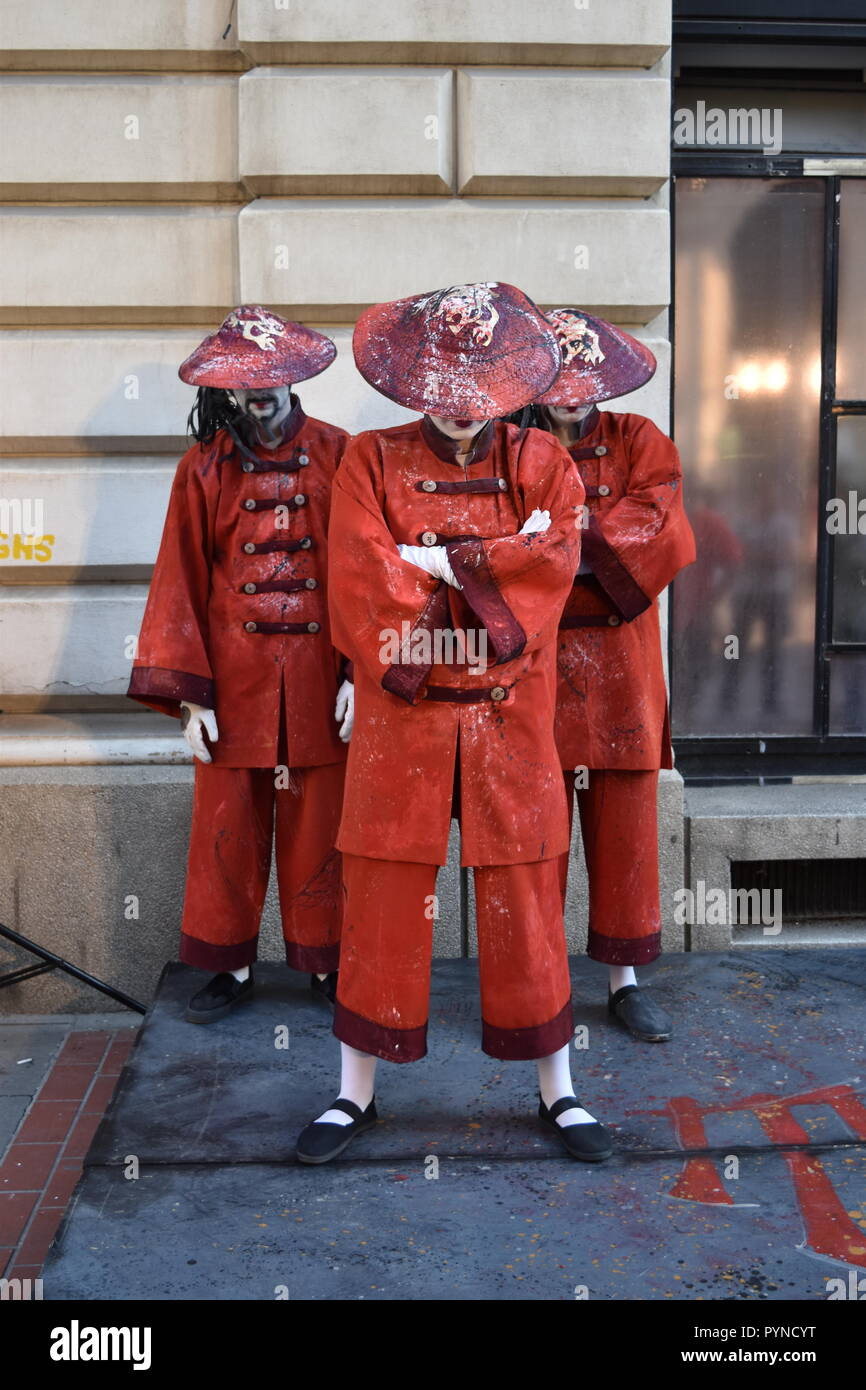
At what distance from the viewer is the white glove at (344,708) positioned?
14.2 ft

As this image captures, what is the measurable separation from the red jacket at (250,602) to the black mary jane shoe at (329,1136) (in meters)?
1.17

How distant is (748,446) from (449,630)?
9.11 feet

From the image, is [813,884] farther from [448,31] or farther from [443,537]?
[448,31]

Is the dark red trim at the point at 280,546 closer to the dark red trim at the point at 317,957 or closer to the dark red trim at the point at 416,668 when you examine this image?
the dark red trim at the point at 416,668

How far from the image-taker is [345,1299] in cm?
300

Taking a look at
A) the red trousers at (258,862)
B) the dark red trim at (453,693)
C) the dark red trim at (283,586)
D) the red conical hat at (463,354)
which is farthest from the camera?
the red trousers at (258,862)

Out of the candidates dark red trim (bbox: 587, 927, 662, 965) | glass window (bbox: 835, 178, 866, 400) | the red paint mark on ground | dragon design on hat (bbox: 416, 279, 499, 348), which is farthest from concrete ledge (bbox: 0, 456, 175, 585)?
the red paint mark on ground

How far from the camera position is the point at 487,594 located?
345 cm

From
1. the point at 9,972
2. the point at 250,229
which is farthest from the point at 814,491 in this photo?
the point at 9,972

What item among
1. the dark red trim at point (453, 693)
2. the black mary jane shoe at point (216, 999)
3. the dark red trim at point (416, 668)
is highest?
the dark red trim at point (416, 668)

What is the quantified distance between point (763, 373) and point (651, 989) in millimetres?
2542

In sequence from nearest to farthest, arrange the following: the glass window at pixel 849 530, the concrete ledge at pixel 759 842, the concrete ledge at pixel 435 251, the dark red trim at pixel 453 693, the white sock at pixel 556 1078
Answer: the dark red trim at pixel 453 693, the white sock at pixel 556 1078, the concrete ledge at pixel 435 251, the concrete ledge at pixel 759 842, the glass window at pixel 849 530

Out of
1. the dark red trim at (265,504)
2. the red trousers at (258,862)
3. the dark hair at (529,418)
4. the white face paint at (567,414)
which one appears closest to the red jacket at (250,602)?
the dark red trim at (265,504)

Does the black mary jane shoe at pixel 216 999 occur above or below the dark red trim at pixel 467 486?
below
